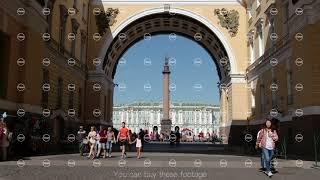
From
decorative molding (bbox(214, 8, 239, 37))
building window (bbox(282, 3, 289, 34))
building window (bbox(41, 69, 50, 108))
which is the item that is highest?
decorative molding (bbox(214, 8, 239, 37))

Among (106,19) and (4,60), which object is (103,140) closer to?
(4,60)

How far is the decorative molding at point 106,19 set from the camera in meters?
39.3

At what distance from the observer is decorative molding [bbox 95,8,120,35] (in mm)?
39281

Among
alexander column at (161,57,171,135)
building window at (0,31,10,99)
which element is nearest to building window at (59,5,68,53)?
building window at (0,31,10,99)

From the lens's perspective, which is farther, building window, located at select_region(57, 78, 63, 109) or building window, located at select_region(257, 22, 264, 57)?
building window, located at select_region(257, 22, 264, 57)

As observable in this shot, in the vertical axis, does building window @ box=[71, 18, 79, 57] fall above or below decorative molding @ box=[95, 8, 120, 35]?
below

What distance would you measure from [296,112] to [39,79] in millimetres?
13438

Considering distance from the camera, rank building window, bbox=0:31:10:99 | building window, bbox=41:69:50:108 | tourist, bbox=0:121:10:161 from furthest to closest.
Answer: building window, bbox=41:69:50:108, building window, bbox=0:31:10:99, tourist, bbox=0:121:10:161

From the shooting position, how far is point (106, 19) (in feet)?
129

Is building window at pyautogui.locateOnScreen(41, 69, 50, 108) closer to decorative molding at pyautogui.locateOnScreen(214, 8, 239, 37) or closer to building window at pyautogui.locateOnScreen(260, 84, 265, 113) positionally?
building window at pyautogui.locateOnScreen(260, 84, 265, 113)

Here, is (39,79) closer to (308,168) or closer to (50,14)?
(50,14)

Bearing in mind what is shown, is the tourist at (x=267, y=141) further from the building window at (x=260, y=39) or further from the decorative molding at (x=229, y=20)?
the decorative molding at (x=229, y=20)

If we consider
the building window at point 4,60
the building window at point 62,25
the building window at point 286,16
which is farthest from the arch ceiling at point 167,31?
the building window at point 4,60

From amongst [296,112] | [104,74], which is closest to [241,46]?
[104,74]
